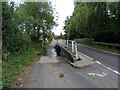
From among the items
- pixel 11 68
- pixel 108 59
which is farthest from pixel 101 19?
pixel 11 68

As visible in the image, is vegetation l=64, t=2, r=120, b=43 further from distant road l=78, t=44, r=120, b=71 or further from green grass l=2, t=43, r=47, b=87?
green grass l=2, t=43, r=47, b=87

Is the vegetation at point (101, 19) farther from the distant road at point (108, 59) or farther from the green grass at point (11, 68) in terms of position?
the green grass at point (11, 68)

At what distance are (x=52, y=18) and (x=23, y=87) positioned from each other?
111 feet

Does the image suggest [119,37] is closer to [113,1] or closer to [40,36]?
[113,1]

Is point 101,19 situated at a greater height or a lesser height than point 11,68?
greater

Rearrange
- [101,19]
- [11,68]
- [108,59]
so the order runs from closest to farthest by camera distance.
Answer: [11,68], [108,59], [101,19]

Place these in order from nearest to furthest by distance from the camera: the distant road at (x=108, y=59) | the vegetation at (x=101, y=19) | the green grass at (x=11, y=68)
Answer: the green grass at (x=11, y=68), the distant road at (x=108, y=59), the vegetation at (x=101, y=19)

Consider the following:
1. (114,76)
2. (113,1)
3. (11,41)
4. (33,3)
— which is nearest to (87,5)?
(113,1)

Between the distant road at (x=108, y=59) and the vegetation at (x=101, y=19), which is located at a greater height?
the vegetation at (x=101, y=19)

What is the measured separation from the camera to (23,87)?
1095cm

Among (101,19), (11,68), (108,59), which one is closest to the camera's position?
(11,68)

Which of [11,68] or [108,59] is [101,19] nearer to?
[108,59]

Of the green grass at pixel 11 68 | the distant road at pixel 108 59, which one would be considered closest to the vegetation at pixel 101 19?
the distant road at pixel 108 59

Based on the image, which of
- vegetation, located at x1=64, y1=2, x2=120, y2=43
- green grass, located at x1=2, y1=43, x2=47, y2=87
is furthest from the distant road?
vegetation, located at x1=64, y1=2, x2=120, y2=43
